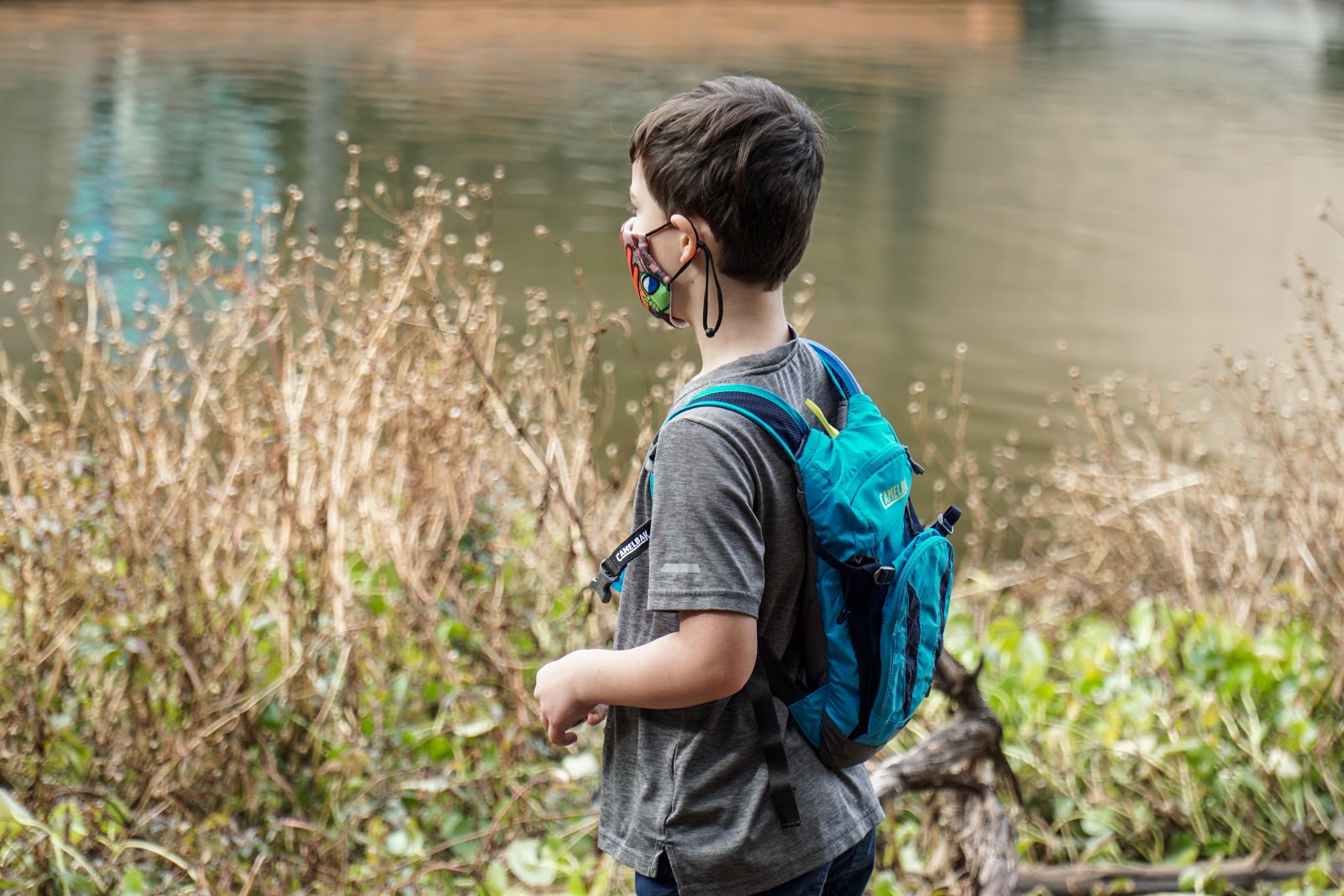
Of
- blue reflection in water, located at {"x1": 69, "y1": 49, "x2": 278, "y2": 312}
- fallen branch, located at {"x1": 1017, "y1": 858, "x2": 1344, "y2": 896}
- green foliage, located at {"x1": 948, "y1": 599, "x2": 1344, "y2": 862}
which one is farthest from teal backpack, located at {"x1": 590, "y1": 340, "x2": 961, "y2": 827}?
blue reflection in water, located at {"x1": 69, "y1": 49, "x2": 278, "y2": 312}

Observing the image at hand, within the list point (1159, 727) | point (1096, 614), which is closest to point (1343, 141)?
point (1096, 614)

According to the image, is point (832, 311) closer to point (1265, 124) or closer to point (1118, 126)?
point (1118, 126)

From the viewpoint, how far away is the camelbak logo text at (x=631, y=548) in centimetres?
145

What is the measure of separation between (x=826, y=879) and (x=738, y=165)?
2.76ft

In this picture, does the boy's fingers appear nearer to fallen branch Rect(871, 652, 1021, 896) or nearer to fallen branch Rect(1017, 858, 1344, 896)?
fallen branch Rect(871, 652, 1021, 896)

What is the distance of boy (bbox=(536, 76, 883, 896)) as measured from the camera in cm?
137

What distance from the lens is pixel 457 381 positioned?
3.38 metres

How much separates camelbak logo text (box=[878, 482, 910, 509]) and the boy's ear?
1.11 feet

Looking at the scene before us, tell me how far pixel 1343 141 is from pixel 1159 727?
15.5m

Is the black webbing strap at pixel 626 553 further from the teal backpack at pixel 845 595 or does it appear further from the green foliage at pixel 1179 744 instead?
the green foliage at pixel 1179 744

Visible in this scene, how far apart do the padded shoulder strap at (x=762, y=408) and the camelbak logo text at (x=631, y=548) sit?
0.13m

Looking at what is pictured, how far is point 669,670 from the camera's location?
4.55 feet

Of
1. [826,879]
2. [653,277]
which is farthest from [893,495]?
[826,879]

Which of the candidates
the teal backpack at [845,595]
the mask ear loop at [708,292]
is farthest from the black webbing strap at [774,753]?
the mask ear loop at [708,292]
